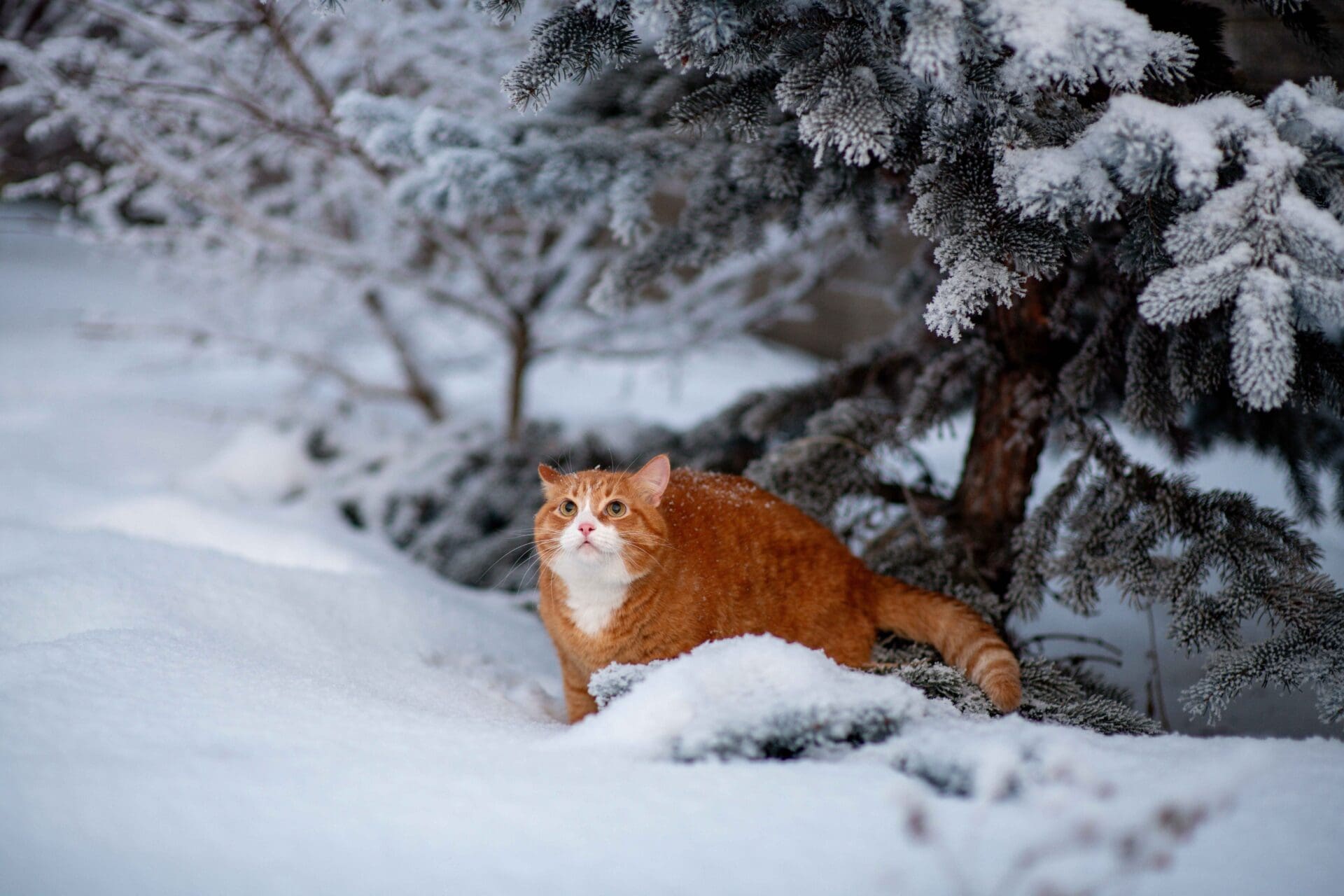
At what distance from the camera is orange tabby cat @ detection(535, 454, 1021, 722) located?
5.50 ft

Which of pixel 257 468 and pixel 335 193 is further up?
pixel 335 193

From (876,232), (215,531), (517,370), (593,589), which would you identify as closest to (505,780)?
(593,589)

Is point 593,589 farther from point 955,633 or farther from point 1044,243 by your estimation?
point 1044,243

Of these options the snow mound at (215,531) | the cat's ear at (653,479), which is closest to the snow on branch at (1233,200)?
the cat's ear at (653,479)

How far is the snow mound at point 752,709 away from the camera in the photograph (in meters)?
1.21

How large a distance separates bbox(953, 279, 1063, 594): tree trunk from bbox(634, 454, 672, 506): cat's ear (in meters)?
0.78

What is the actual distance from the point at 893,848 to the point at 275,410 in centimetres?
391

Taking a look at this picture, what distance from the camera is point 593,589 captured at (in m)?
1.71

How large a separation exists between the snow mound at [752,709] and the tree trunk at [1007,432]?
80 cm

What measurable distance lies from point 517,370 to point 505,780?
2.66 meters

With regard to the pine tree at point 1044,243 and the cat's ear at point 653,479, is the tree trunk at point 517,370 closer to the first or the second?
the pine tree at point 1044,243

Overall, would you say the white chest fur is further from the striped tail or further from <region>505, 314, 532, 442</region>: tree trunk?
<region>505, 314, 532, 442</region>: tree trunk

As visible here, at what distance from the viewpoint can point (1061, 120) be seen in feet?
4.41

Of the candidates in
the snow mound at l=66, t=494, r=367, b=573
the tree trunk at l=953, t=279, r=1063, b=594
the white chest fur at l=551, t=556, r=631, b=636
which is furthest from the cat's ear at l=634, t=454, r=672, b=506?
the snow mound at l=66, t=494, r=367, b=573
